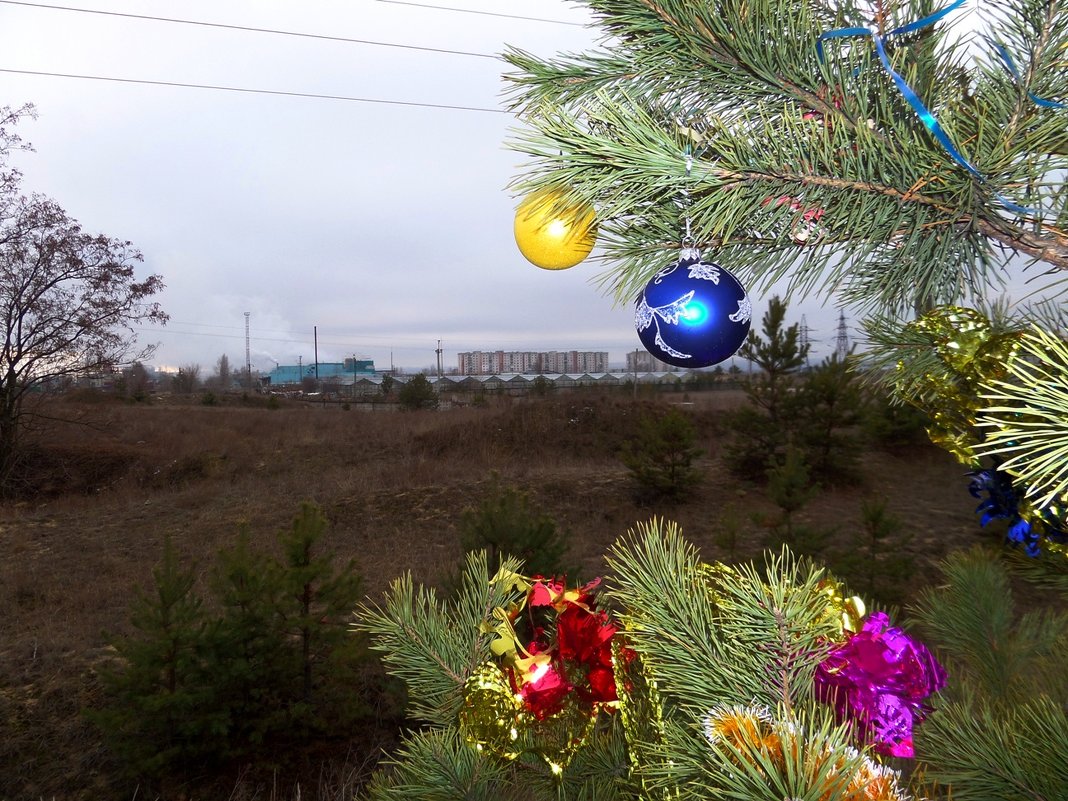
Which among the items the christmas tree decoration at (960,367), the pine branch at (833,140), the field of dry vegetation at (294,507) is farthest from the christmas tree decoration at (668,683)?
the field of dry vegetation at (294,507)

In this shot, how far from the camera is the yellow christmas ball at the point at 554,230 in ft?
2.73

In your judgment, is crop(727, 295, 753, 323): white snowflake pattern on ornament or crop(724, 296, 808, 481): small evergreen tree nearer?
crop(727, 295, 753, 323): white snowflake pattern on ornament

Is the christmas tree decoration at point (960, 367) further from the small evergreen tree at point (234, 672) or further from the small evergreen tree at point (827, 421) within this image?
the small evergreen tree at point (827, 421)

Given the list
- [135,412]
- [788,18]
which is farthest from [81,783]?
[135,412]

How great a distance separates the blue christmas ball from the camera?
0.86m

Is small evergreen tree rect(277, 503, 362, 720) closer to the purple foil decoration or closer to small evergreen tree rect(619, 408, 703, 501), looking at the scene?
the purple foil decoration

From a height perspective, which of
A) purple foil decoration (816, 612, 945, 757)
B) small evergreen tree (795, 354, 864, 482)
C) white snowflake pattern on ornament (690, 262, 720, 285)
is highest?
white snowflake pattern on ornament (690, 262, 720, 285)

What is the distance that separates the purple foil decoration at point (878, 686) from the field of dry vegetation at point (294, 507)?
2912 millimetres

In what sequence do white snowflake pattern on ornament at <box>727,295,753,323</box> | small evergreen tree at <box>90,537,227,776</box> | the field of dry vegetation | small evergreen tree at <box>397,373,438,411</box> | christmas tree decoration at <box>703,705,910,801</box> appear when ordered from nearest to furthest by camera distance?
christmas tree decoration at <box>703,705,910,801</box>
white snowflake pattern on ornament at <box>727,295,753,323</box>
small evergreen tree at <box>90,537,227,776</box>
the field of dry vegetation
small evergreen tree at <box>397,373,438,411</box>

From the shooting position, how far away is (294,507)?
830cm

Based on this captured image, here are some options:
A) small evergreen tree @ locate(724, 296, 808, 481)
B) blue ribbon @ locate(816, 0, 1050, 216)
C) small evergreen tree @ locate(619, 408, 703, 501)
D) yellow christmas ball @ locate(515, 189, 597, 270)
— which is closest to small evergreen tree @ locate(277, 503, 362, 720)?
yellow christmas ball @ locate(515, 189, 597, 270)

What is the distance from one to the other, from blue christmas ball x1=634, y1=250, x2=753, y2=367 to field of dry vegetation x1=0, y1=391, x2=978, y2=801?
2.89m

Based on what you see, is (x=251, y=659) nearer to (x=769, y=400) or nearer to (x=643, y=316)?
(x=643, y=316)

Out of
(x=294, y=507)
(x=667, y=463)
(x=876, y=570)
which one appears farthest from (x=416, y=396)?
(x=876, y=570)
